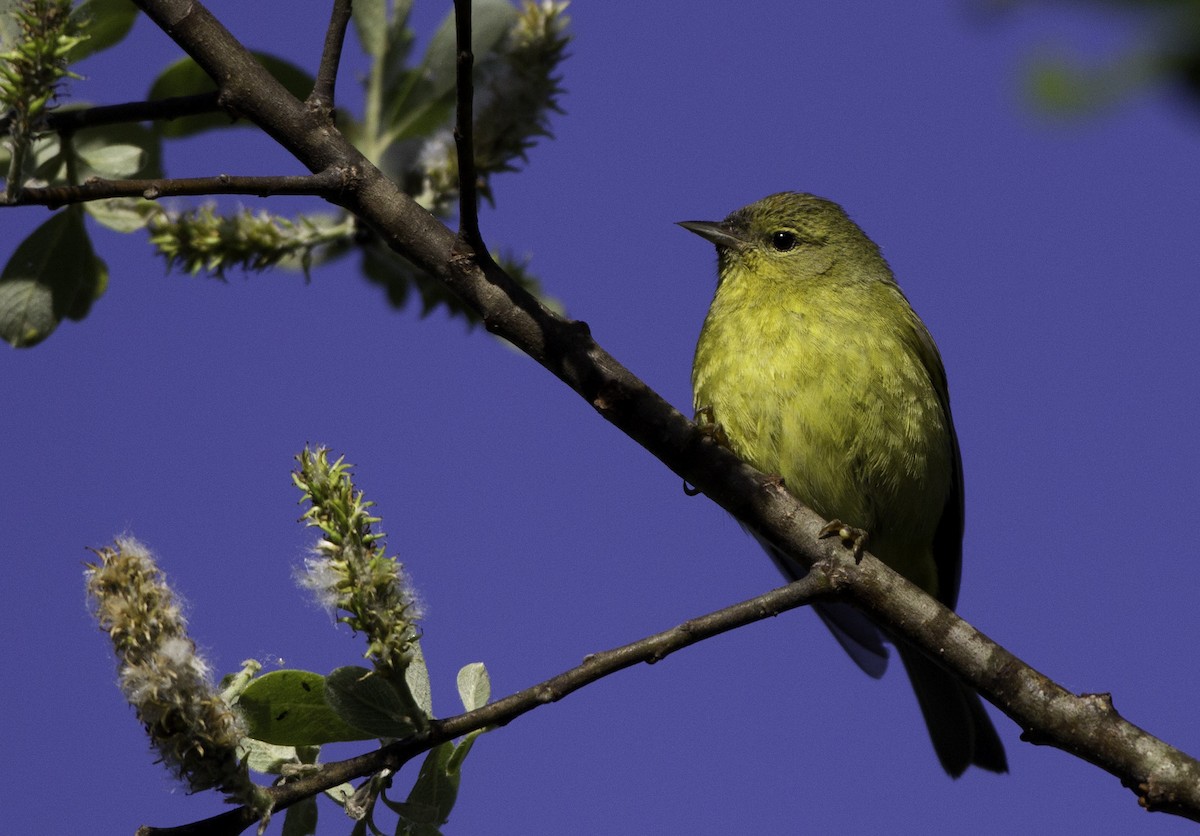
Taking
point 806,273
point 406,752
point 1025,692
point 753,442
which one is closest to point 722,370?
point 753,442

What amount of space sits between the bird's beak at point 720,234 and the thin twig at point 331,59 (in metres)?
3.04

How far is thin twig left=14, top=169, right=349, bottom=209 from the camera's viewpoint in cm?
236

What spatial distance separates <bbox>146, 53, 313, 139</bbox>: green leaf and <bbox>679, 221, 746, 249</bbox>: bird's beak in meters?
2.49

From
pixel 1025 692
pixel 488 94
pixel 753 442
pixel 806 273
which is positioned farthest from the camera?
pixel 806 273

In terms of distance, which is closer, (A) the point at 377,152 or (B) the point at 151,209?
(B) the point at 151,209

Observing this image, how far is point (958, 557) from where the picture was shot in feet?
18.2

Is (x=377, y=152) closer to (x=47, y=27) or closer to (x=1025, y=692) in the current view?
(x=47, y=27)

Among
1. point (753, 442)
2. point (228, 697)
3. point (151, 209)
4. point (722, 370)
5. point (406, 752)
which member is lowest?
point (406, 752)

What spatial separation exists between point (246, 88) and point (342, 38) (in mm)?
226

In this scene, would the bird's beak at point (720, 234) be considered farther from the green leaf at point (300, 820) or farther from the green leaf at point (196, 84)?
the green leaf at point (300, 820)

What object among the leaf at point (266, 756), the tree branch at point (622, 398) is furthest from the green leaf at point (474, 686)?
the tree branch at point (622, 398)

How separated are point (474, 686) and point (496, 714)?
13cm

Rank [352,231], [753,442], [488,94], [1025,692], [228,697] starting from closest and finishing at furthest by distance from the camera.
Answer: [228,697], [1025,692], [488,94], [352,231], [753,442]

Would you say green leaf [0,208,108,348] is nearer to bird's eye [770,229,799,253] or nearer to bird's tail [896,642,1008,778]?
bird's eye [770,229,799,253]
